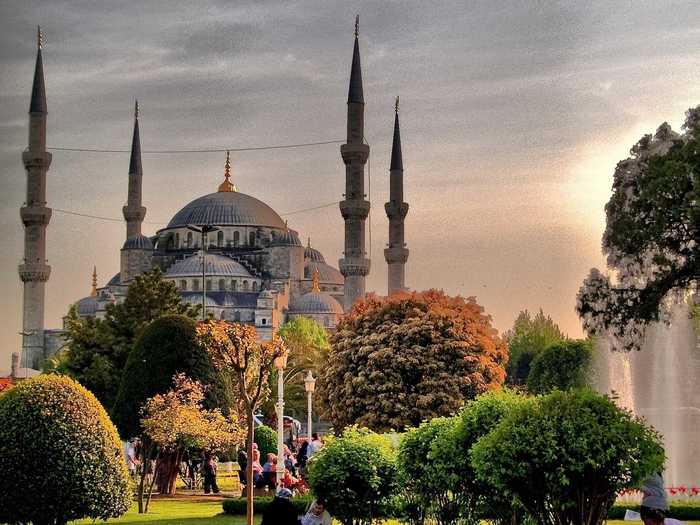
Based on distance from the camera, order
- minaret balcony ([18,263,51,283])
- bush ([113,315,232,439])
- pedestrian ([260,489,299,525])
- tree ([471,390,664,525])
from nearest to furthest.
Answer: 1. pedestrian ([260,489,299,525])
2. tree ([471,390,664,525])
3. bush ([113,315,232,439])
4. minaret balcony ([18,263,51,283])

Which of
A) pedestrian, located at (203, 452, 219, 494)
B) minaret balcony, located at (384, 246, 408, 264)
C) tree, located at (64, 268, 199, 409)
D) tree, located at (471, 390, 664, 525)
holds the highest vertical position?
minaret balcony, located at (384, 246, 408, 264)

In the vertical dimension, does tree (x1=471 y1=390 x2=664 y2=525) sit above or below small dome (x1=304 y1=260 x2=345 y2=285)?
below

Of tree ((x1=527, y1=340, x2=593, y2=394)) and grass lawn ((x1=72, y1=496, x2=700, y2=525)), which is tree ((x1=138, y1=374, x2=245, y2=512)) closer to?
grass lawn ((x1=72, y1=496, x2=700, y2=525))

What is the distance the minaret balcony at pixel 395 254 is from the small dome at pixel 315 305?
18568mm

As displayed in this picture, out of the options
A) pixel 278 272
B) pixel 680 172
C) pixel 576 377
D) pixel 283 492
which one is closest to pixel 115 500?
pixel 283 492

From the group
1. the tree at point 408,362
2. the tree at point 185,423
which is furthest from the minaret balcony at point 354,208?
the tree at point 185,423

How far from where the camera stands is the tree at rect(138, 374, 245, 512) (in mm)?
23156

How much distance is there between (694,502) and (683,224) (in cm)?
451

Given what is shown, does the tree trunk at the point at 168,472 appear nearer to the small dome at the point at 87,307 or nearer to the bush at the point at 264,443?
the bush at the point at 264,443

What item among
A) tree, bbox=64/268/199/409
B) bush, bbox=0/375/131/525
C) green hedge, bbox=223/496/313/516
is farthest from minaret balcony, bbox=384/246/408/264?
bush, bbox=0/375/131/525

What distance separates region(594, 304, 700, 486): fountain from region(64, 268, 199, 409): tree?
12.7 metres

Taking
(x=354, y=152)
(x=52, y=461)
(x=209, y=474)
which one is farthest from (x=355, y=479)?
(x=354, y=152)

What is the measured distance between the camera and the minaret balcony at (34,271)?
7781 centimetres

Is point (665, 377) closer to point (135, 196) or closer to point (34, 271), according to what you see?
point (34, 271)
